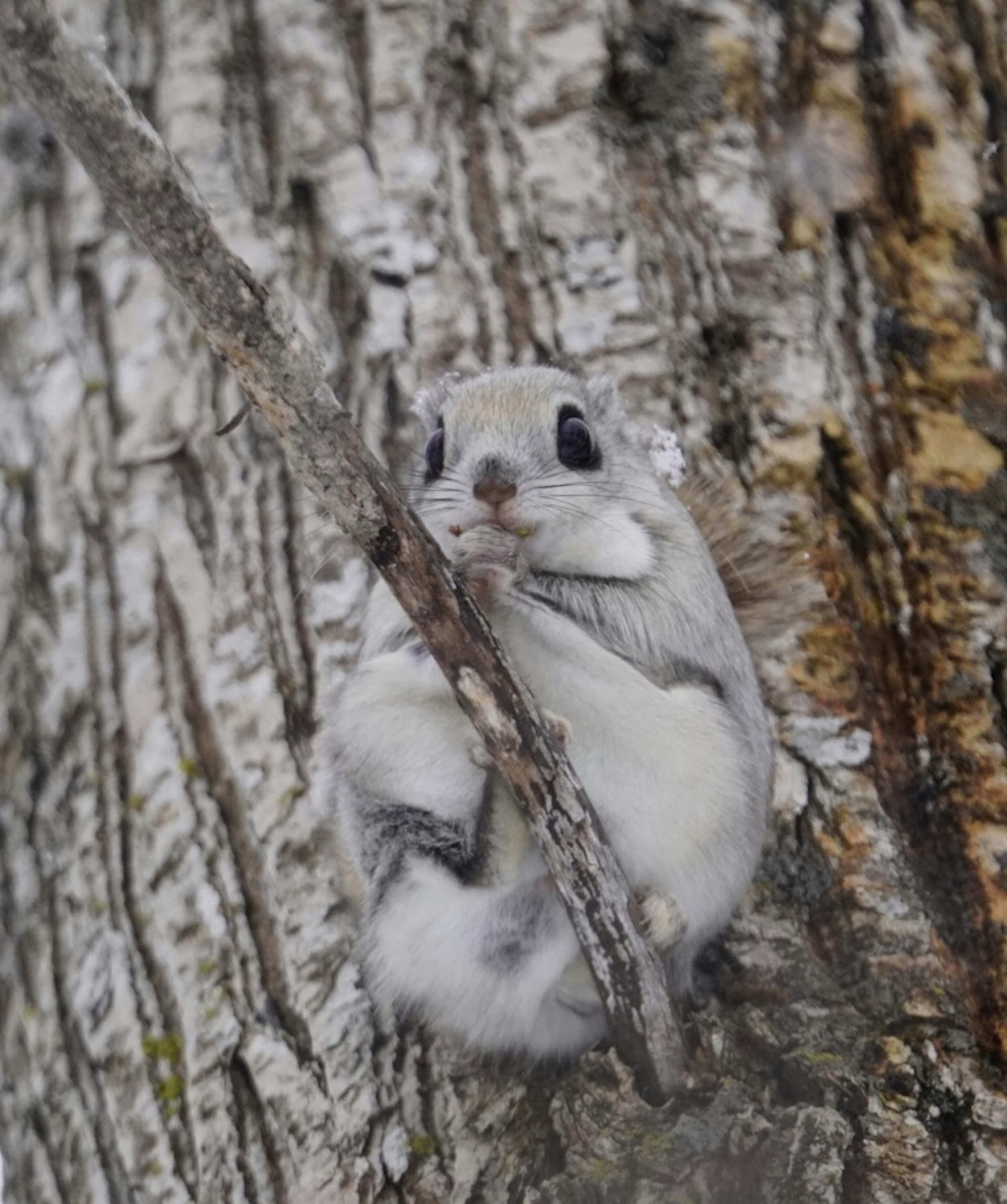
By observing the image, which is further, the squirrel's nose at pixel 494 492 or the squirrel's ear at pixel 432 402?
the squirrel's ear at pixel 432 402

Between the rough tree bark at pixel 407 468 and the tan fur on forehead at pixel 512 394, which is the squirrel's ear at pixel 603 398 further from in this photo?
the rough tree bark at pixel 407 468

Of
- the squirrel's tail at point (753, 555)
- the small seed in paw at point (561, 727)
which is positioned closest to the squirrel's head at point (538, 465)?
the squirrel's tail at point (753, 555)

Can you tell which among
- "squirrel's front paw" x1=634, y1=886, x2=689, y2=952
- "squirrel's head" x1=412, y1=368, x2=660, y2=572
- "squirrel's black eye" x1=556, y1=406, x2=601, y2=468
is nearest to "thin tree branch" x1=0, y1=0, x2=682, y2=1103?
"squirrel's front paw" x1=634, y1=886, x2=689, y2=952

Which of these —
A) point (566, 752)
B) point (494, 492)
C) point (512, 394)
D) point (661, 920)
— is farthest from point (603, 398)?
point (661, 920)

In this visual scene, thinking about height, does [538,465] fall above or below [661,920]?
above

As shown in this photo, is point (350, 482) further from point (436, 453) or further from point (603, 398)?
point (603, 398)

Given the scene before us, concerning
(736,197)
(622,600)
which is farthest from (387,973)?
(736,197)

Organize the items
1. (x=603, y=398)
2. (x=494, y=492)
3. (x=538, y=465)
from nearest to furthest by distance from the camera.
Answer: (x=494, y=492) → (x=538, y=465) → (x=603, y=398)
